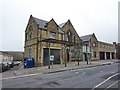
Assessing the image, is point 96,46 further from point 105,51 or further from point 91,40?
point 105,51

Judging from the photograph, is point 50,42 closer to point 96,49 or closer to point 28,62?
point 28,62

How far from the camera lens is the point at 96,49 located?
38406 millimetres

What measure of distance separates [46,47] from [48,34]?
11.3 feet

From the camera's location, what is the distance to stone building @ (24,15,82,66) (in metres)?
22.4

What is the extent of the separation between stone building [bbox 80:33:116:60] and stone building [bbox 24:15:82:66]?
5.93 m

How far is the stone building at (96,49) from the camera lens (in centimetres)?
3507

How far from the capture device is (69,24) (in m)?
31.5

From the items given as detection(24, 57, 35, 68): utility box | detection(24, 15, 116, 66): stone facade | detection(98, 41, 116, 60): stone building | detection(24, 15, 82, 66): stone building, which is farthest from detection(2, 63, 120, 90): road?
detection(98, 41, 116, 60): stone building

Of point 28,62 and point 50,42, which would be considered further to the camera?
point 50,42

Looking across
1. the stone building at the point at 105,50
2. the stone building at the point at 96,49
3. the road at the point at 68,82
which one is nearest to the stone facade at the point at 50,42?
the stone building at the point at 96,49

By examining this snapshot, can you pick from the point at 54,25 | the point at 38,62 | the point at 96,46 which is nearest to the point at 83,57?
the point at 96,46

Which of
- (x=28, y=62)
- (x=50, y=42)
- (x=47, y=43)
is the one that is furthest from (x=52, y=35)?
(x=28, y=62)

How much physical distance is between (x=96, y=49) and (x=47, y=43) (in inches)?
849

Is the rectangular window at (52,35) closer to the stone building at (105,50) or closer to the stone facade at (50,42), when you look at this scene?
the stone facade at (50,42)
